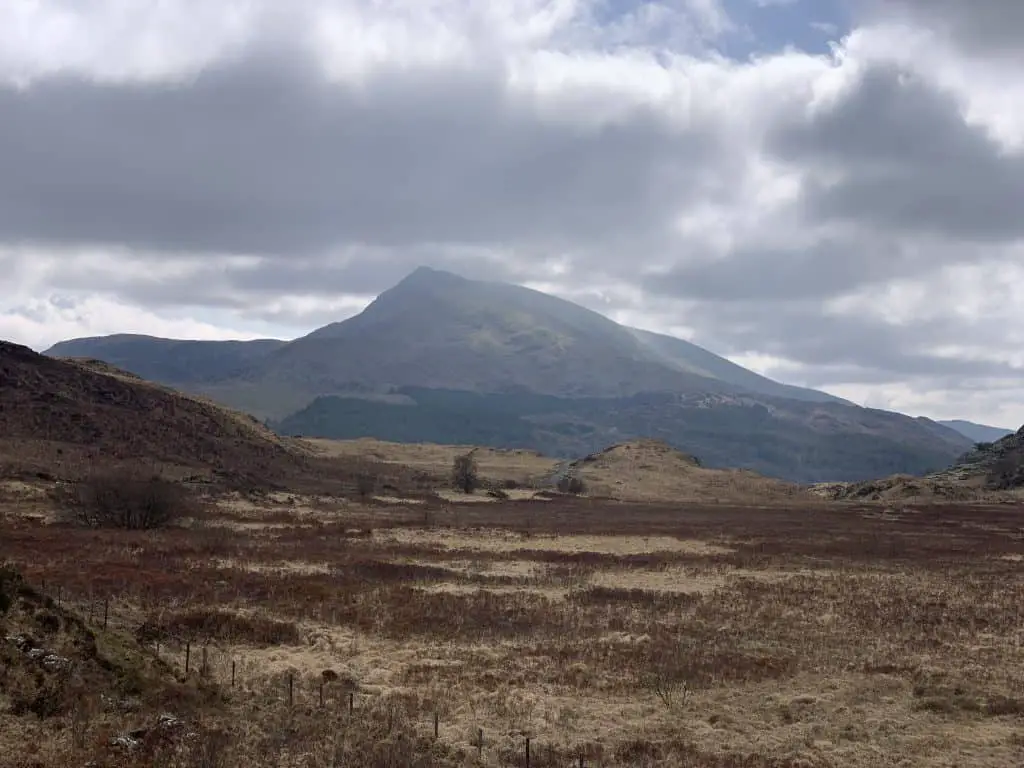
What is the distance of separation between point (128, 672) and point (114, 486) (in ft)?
111

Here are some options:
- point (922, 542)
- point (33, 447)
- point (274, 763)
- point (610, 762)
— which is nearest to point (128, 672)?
point (274, 763)

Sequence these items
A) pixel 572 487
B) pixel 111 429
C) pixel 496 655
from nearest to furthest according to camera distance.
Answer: pixel 496 655 < pixel 111 429 < pixel 572 487

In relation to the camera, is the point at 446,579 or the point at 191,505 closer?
the point at 446,579

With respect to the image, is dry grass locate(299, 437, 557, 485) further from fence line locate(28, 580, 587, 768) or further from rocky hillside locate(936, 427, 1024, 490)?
fence line locate(28, 580, 587, 768)

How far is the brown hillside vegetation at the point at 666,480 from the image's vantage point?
119m

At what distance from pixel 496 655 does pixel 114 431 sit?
3347 inches

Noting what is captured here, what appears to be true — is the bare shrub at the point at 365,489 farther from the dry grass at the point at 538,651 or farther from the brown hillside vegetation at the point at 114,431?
the dry grass at the point at 538,651

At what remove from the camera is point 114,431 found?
92688mm

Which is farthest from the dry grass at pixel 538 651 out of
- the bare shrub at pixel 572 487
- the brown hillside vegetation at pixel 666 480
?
the brown hillside vegetation at pixel 666 480

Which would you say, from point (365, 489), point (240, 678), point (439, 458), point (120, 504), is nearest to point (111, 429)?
point (365, 489)

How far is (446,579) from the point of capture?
106 ft

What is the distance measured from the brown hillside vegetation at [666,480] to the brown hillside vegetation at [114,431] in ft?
142

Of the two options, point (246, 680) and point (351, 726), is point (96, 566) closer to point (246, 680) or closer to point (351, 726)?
point (246, 680)

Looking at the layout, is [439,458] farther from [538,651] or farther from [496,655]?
[496,655]
